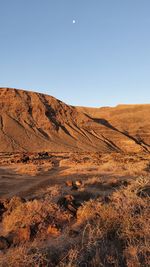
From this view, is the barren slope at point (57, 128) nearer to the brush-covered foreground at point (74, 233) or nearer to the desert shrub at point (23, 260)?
the brush-covered foreground at point (74, 233)

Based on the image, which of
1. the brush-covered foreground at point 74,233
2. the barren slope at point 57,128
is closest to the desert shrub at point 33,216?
the brush-covered foreground at point 74,233

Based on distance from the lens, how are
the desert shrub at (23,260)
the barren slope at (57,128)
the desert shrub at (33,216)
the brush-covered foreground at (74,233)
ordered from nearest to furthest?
the desert shrub at (23,260) < the brush-covered foreground at (74,233) < the desert shrub at (33,216) < the barren slope at (57,128)

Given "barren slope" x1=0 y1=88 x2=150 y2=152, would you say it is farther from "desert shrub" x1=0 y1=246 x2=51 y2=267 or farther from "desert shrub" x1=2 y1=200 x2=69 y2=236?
"desert shrub" x1=0 y1=246 x2=51 y2=267

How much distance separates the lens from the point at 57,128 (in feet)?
278

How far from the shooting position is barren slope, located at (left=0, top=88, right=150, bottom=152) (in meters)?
75.4

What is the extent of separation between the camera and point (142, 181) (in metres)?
13.3

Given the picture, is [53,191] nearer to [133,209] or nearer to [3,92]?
[133,209]

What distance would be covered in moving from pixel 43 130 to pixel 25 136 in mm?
6562

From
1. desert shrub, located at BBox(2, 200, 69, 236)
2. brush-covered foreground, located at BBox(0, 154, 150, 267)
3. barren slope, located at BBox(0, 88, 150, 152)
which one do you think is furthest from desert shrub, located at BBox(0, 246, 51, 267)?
barren slope, located at BBox(0, 88, 150, 152)

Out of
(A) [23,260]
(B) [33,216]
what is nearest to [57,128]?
(B) [33,216]

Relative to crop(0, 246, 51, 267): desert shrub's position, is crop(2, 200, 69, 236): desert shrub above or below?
below

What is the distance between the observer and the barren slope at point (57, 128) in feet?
247

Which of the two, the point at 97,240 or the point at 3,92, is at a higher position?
the point at 3,92

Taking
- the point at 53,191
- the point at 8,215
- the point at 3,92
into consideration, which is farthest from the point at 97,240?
the point at 3,92
